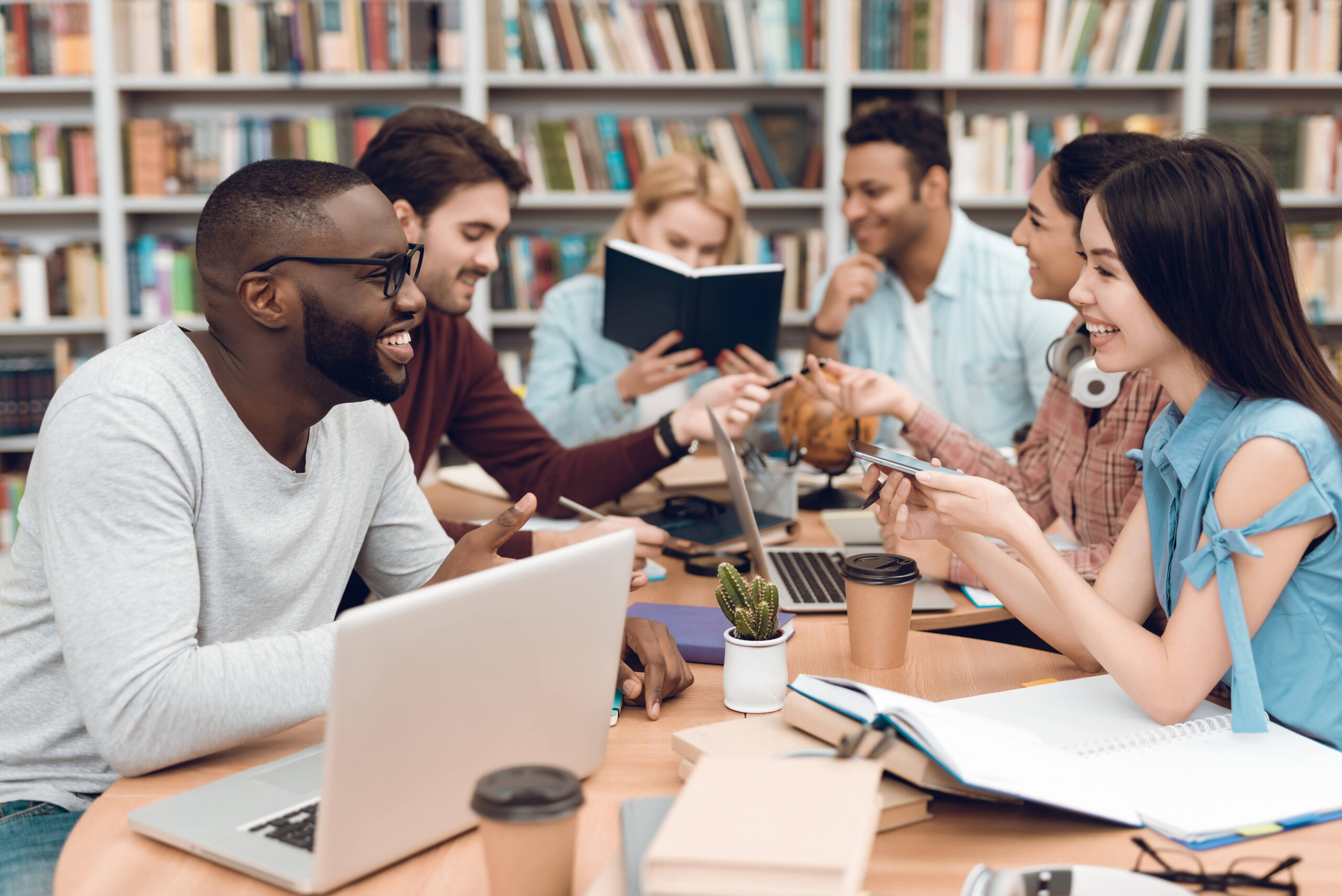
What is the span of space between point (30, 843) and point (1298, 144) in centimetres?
397

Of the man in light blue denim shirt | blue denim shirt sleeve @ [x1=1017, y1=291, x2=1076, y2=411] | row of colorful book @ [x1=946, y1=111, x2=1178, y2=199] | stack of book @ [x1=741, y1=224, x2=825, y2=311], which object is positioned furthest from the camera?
stack of book @ [x1=741, y1=224, x2=825, y2=311]

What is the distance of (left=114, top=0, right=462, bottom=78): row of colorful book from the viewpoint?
3.51 metres

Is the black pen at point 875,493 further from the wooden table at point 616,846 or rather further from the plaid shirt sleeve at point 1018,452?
the plaid shirt sleeve at point 1018,452

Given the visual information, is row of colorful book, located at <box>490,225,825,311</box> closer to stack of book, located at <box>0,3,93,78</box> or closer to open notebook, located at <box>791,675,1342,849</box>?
stack of book, located at <box>0,3,93,78</box>

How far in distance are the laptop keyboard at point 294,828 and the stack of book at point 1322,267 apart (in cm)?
367

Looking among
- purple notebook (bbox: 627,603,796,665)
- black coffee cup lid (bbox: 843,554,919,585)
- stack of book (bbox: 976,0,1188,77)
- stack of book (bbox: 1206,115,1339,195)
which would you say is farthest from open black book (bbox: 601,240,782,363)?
stack of book (bbox: 1206,115,1339,195)

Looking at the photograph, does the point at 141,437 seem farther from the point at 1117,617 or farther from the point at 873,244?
the point at 873,244

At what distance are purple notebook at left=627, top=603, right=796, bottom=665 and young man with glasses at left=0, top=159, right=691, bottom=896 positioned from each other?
0.10 meters

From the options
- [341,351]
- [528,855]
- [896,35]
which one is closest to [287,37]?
[896,35]

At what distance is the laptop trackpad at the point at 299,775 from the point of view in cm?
Result: 95

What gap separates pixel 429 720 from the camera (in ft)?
2.55

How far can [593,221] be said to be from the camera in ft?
12.9

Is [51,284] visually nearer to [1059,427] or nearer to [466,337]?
[466,337]

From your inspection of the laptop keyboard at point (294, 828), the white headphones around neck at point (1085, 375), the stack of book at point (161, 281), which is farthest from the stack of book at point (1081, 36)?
the laptop keyboard at point (294, 828)
